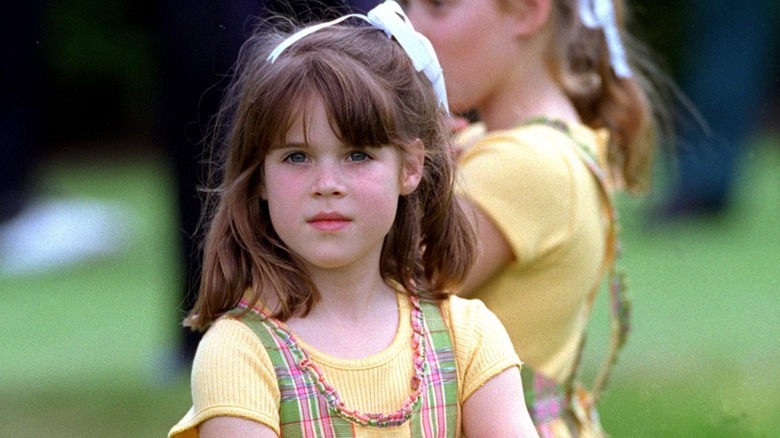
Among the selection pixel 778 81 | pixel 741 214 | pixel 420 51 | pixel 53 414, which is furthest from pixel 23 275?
Answer: pixel 778 81

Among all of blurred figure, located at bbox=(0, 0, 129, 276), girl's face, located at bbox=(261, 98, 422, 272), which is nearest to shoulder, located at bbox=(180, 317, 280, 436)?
girl's face, located at bbox=(261, 98, 422, 272)

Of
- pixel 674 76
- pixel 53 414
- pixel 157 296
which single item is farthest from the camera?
pixel 674 76

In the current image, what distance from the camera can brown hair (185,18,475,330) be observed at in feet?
6.85

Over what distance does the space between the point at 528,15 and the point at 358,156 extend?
1071 millimetres

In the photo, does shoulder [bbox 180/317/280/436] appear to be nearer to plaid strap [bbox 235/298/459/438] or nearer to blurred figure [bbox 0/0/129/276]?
plaid strap [bbox 235/298/459/438]

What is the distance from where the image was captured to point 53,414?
4.98 m

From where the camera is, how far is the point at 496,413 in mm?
2164

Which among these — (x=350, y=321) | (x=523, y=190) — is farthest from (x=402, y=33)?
(x=523, y=190)

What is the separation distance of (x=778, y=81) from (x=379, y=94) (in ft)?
40.6

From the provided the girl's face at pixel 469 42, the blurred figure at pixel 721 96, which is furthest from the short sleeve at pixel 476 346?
the blurred figure at pixel 721 96

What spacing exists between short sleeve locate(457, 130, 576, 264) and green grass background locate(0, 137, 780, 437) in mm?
1580

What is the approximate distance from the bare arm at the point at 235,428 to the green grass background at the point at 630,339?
2453 millimetres

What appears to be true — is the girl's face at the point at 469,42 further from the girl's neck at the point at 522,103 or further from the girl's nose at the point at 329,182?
the girl's nose at the point at 329,182

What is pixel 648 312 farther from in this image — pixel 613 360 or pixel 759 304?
pixel 613 360
